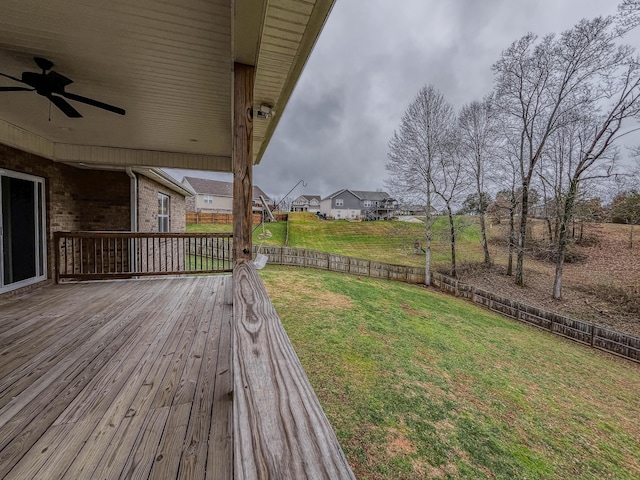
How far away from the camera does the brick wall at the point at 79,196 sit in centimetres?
527

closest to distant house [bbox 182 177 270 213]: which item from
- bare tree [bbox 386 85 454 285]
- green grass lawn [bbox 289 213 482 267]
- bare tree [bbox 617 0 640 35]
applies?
green grass lawn [bbox 289 213 482 267]

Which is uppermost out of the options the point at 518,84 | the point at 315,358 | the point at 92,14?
the point at 518,84

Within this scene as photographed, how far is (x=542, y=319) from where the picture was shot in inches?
341

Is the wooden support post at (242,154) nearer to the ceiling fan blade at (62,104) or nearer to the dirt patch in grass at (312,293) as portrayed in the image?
the ceiling fan blade at (62,104)

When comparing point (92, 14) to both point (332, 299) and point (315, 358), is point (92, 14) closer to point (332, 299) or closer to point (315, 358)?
point (315, 358)

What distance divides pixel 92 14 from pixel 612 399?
9493 millimetres

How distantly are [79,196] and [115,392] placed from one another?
20.2ft

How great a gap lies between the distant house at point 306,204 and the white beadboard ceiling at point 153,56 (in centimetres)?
4494

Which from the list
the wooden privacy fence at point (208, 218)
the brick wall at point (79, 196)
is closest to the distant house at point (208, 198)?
the wooden privacy fence at point (208, 218)

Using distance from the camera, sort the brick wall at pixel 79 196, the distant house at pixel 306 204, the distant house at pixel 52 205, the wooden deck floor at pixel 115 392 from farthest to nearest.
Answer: the distant house at pixel 306 204
the brick wall at pixel 79 196
the distant house at pixel 52 205
the wooden deck floor at pixel 115 392

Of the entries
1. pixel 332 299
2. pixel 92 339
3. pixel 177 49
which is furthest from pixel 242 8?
pixel 332 299

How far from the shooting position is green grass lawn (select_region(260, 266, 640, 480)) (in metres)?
3.22

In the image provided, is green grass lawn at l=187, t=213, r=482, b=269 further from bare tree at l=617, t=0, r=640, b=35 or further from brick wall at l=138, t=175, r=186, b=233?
bare tree at l=617, t=0, r=640, b=35

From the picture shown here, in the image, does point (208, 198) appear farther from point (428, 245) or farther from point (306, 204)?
point (428, 245)
